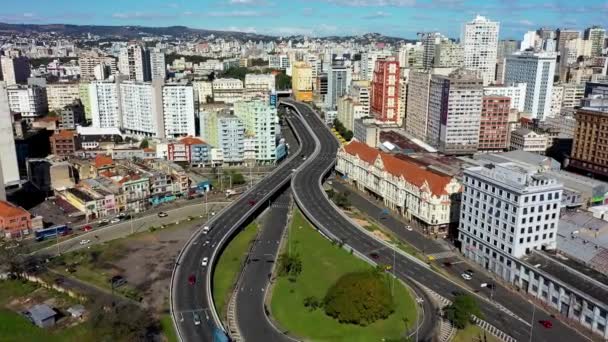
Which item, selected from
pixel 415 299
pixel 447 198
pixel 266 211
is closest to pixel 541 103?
pixel 447 198

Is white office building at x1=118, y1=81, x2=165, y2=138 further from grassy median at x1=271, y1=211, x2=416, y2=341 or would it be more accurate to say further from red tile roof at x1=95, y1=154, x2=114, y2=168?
grassy median at x1=271, y1=211, x2=416, y2=341

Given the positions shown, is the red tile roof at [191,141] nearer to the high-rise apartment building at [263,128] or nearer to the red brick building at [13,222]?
the high-rise apartment building at [263,128]

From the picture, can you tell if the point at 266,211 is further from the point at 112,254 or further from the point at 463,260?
the point at 463,260

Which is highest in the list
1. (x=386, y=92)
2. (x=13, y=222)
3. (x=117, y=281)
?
(x=386, y=92)

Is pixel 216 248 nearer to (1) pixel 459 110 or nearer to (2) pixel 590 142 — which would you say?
(1) pixel 459 110

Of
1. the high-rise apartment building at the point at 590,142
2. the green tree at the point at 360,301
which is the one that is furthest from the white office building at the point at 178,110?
the high-rise apartment building at the point at 590,142

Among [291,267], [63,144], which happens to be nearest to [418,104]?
[291,267]
